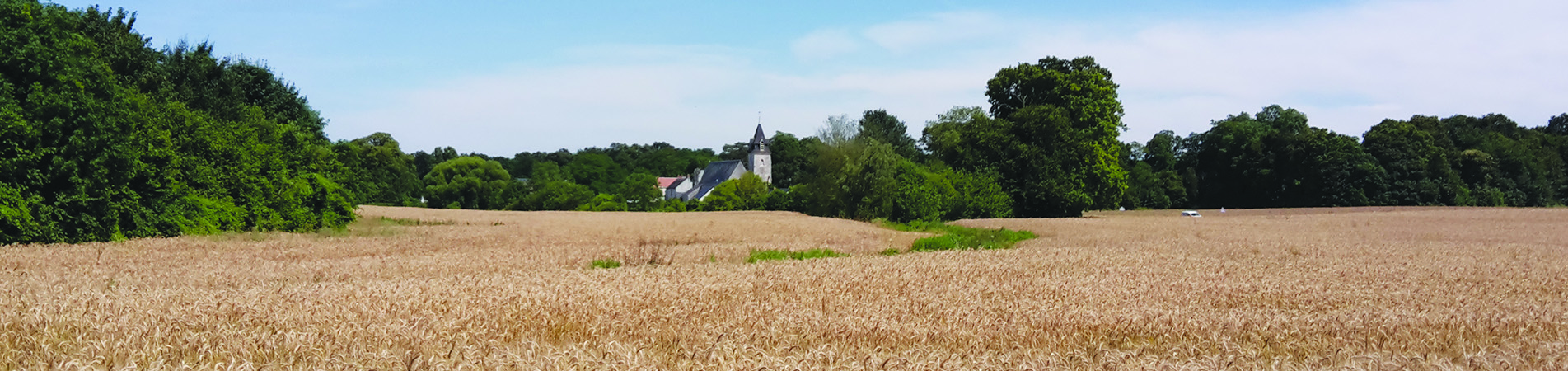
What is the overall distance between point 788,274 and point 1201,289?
169 inches

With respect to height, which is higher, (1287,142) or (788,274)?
(1287,142)

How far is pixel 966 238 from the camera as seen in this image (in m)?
25.3

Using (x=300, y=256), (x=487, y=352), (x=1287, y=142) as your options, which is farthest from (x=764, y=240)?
(x=1287, y=142)

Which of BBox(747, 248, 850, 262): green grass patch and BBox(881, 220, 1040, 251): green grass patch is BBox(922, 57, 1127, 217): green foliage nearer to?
BBox(881, 220, 1040, 251): green grass patch

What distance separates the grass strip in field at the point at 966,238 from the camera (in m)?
20.9

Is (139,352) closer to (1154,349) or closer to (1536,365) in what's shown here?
(1154,349)

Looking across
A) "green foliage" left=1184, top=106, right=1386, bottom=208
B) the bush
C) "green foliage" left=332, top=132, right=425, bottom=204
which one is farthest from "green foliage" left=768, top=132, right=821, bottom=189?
the bush

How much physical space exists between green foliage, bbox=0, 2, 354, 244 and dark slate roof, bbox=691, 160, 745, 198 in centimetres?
10492

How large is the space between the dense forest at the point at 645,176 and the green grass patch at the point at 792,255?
43.2 feet

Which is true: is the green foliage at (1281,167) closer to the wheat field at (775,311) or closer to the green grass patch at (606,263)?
the wheat field at (775,311)

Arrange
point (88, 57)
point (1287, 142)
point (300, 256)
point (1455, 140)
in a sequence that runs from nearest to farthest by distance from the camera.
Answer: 1. point (300, 256)
2. point (88, 57)
3. point (1287, 142)
4. point (1455, 140)

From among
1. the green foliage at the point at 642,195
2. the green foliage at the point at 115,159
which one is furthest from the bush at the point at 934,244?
the green foliage at the point at 642,195

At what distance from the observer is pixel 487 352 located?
542cm

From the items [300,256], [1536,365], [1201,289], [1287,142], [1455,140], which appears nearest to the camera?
[1536,365]
